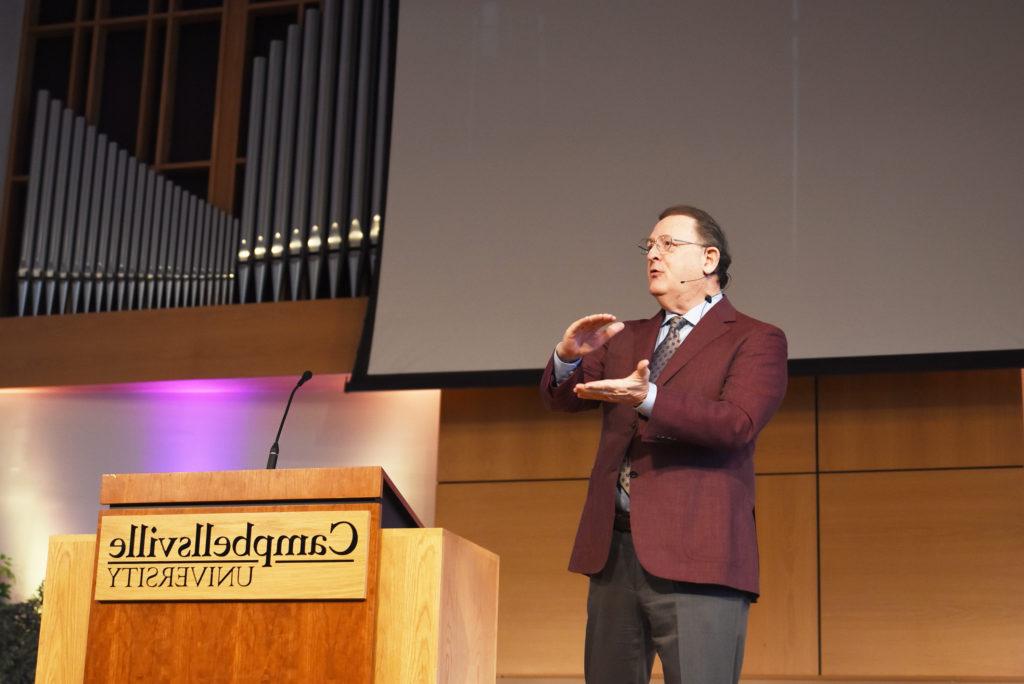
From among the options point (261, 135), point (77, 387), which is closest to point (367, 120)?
point (261, 135)

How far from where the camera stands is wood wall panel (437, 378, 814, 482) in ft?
16.0

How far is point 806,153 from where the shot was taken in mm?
4699

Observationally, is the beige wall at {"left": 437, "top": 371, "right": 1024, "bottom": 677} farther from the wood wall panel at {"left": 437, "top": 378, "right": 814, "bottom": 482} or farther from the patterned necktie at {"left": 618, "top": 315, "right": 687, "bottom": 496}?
the patterned necktie at {"left": 618, "top": 315, "right": 687, "bottom": 496}

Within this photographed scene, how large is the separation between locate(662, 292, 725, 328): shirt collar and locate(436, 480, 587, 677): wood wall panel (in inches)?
101

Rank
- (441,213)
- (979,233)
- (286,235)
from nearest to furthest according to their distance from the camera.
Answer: (979,233) → (441,213) → (286,235)

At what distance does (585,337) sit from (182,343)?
344cm

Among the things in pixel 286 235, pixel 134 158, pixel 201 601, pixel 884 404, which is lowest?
pixel 201 601

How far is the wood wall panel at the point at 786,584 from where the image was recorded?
15.0 feet

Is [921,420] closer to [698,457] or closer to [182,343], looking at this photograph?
[698,457]

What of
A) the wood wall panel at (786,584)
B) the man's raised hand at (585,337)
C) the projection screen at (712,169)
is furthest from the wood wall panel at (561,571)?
the man's raised hand at (585,337)

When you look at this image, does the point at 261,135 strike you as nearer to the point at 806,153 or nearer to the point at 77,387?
the point at 77,387

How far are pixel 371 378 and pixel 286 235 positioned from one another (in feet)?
2.90

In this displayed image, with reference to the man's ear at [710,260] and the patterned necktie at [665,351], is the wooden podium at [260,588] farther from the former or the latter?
the man's ear at [710,260]

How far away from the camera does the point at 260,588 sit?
7.38ft
